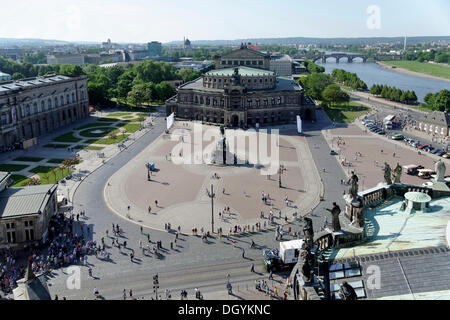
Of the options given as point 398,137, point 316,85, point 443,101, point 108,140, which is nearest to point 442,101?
point 443,101

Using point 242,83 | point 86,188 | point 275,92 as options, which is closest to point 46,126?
point 86,188

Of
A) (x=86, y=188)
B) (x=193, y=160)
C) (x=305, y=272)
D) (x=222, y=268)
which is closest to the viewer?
(x=305, y=272)

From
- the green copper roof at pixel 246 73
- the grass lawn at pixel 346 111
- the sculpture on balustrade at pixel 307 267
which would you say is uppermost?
→ the green copper roof at pixel 246 73

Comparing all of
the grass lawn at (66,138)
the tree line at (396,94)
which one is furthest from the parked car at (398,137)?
the grass lawn at (66,138)

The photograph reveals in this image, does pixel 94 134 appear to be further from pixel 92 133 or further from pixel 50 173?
pixel 50 173

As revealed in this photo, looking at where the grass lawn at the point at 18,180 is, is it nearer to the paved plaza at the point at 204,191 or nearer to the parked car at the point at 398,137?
the paved plaza at the point at 204,191
